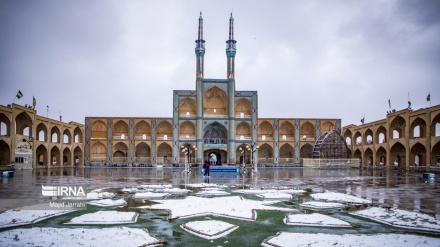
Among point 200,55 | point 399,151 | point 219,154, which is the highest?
point 200,55

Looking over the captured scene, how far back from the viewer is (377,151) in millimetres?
40656

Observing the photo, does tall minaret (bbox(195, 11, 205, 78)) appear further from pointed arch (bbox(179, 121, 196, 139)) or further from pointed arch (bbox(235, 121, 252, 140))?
pointed arch (bbox(235, 121, 252, 140))

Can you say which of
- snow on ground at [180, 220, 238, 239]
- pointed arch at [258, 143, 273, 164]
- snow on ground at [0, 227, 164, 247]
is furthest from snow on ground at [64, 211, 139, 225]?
pointed arch at [258, 143, 273, 164]

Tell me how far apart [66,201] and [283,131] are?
42809 mm

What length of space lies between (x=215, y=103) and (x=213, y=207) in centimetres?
4003

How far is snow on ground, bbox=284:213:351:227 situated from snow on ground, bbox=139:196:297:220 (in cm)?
78

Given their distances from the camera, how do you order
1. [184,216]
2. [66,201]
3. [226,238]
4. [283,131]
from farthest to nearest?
[283,131], [66,201], [184,216], [226,238]

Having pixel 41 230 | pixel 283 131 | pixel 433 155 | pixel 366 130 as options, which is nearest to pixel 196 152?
pixel 283 131

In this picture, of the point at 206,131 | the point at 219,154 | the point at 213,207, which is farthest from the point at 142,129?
the point at 213,207

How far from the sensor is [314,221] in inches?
262

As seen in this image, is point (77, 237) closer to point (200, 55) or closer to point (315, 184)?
point (315, 184)

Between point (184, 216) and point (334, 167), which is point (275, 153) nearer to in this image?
point (334, 167)

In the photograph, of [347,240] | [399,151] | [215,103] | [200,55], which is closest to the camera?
[347,240]

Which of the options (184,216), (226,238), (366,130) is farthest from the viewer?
(366,130)
